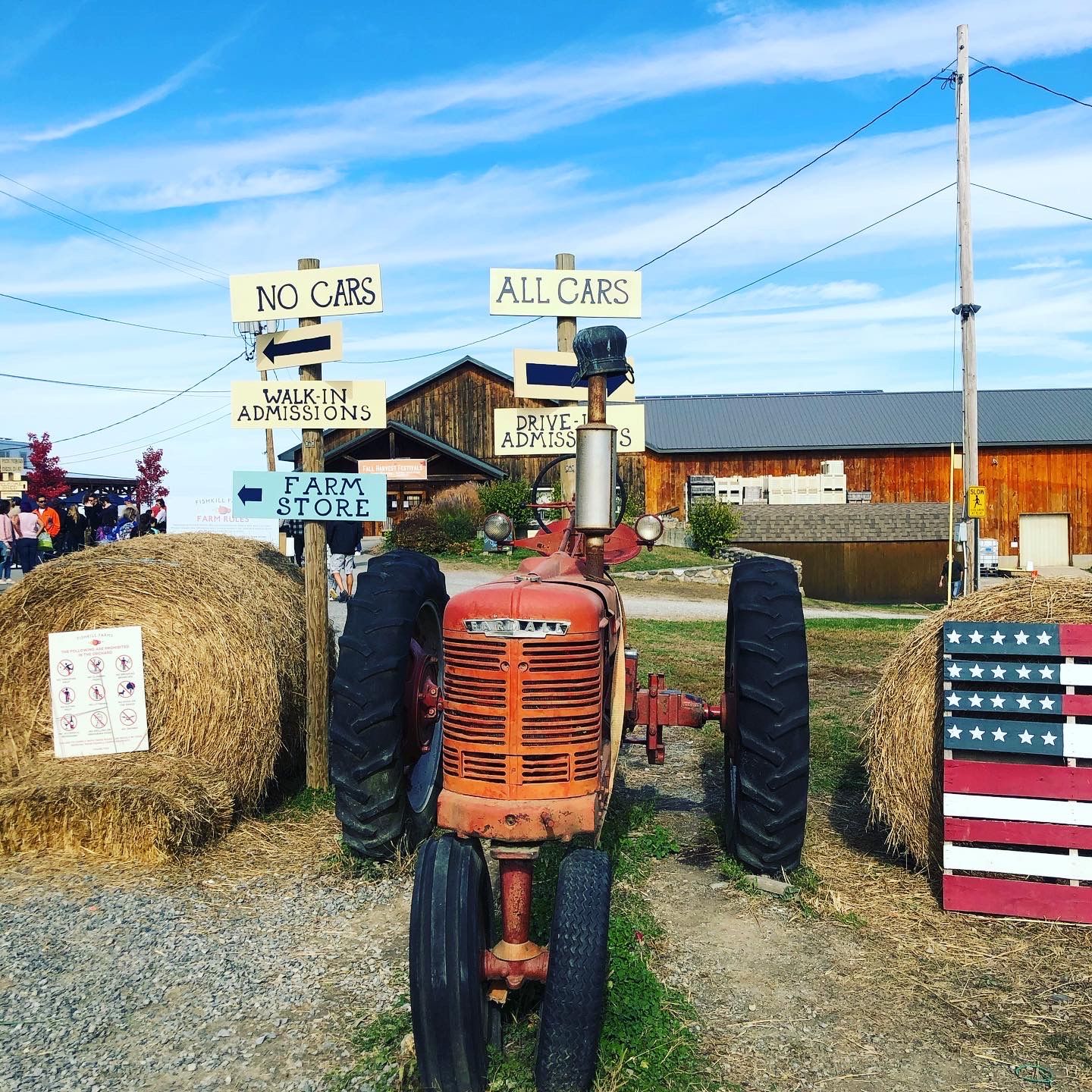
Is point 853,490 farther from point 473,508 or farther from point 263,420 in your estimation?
point 263,420

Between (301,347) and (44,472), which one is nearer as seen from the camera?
(301,347)

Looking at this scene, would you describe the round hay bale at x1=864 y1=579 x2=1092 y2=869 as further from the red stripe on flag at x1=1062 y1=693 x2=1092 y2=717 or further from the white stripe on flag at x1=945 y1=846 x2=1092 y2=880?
the red stripe on flag at x1=1062 y1=693 x2=1092 y2=717

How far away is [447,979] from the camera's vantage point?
128 inches

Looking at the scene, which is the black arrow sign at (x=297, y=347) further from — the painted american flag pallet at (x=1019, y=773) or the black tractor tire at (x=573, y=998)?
the black tractor tire at (x=573, y=998)

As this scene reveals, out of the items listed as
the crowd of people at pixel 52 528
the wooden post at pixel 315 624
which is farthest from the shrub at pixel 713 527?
the wooden post at pixel 315 624

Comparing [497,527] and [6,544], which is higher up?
[497,527]

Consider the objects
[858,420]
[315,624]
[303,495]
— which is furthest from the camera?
[858,420]

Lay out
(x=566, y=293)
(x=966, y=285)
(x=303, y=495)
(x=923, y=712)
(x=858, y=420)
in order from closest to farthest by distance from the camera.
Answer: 1. (x=923, y=712)
2. (x=303, y=495)
3. (x=566, y=293)
4. (x=966, y=285)
5. (x=858, y=420)

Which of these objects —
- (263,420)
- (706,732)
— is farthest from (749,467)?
(263,420)

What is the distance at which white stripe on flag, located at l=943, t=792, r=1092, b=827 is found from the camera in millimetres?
4863

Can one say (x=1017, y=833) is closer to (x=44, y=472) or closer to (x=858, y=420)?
(x=44, y=472)

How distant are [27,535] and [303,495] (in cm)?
1343

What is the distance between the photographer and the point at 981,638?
5.07 m

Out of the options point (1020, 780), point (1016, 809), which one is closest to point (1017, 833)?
point (1016, 809)
